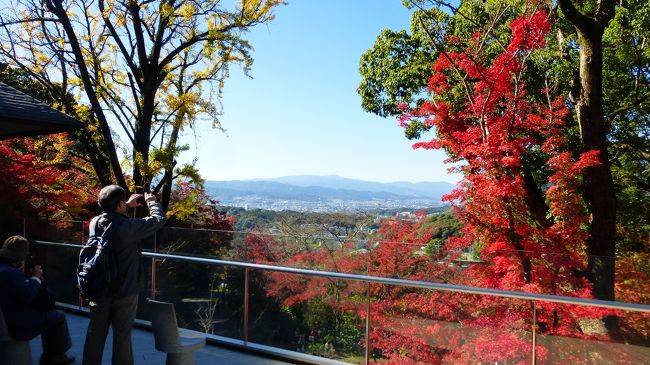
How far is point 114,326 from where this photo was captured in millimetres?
3906

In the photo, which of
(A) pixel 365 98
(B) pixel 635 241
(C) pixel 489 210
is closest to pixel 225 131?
(A) pixel 365 98

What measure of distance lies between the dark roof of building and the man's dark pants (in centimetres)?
155

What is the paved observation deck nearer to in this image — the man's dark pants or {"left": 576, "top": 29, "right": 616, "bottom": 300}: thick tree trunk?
the man's dark pants

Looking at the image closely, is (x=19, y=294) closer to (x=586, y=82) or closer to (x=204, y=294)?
(x=204, y=294)

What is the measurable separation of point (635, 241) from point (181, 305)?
11726 mm

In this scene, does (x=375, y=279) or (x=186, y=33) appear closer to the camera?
(x=375, y=279)

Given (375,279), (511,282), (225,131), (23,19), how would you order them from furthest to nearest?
(225,131) → (23,19) → (511,282) → (375,279)

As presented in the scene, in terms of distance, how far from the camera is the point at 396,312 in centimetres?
533

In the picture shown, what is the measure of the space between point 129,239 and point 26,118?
1.41m

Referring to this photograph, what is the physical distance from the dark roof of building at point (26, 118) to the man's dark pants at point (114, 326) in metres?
1.55

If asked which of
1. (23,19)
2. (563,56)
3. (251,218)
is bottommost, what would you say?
(251,218)

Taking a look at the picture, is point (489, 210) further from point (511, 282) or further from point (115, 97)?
point (115, 97)

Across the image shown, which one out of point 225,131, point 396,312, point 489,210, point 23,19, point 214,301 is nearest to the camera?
point 396,312

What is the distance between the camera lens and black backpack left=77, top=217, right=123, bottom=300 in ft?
11.9
